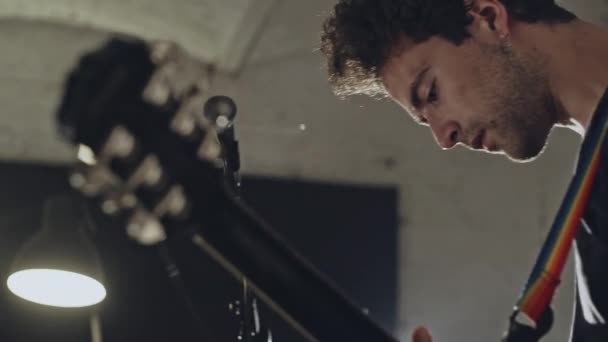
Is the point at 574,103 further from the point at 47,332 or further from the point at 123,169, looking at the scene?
the point at 47,332

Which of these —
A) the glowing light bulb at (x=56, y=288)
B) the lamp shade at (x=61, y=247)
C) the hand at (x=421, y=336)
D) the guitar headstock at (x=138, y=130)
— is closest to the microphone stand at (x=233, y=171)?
the hand at (x=421, y=336)

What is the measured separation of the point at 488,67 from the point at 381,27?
0.23 m

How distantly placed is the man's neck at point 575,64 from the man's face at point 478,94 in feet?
0.08

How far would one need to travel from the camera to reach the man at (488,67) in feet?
4.18

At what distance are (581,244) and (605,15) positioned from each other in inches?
87.9

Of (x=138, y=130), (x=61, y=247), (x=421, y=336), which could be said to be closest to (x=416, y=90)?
(x=421, y=336)

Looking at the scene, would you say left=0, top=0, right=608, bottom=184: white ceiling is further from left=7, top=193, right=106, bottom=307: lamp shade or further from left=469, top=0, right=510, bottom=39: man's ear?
left=469, top=0, right=510, bottom=39: man's ear

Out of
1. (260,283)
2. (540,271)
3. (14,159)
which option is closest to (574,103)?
(540,271)

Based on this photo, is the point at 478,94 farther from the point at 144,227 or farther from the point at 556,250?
the point at 144,227

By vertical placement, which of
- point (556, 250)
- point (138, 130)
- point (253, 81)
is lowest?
point (556, 250)

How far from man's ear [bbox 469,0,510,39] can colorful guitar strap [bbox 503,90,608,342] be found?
37 centimetres

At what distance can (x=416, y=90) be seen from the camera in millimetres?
1405

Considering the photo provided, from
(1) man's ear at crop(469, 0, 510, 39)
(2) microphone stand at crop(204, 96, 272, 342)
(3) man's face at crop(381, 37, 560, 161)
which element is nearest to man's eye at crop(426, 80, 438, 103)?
(3) man's face at crop(381, 37, 560, 161)

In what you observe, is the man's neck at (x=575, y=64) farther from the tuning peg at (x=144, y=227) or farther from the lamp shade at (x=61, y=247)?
the lamp shade at (x=61, y=247)
